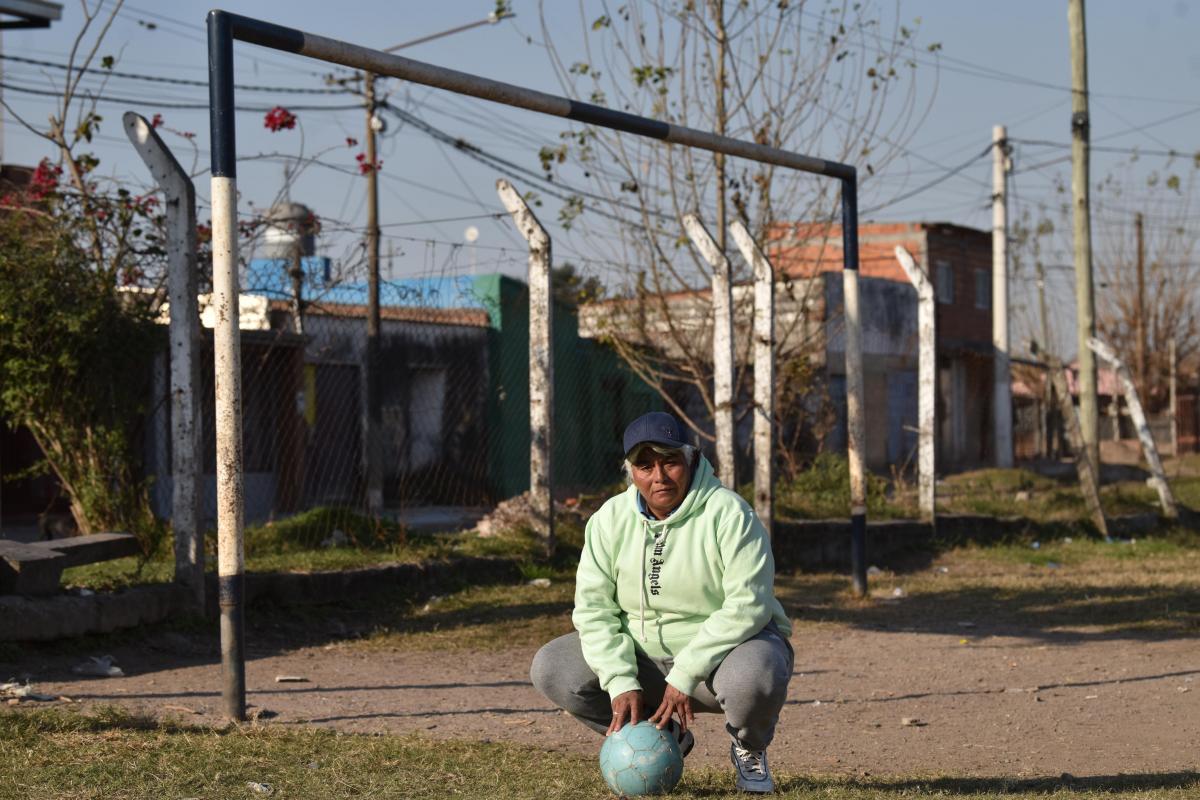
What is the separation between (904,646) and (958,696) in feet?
5.30

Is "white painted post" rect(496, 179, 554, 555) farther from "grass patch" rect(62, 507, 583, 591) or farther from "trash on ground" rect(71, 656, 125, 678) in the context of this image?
A: "trash on ground" rect(71, 656, 125, 678)

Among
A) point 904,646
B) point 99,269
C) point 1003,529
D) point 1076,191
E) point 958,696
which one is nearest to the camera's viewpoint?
point 958,696

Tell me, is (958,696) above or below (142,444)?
below

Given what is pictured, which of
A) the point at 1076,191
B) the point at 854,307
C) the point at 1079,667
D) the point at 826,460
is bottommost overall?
the point at 1079,667

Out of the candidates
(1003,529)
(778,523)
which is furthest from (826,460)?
(778,523)

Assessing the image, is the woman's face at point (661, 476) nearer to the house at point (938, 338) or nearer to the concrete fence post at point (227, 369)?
the concrete fence post at point (227, 369)

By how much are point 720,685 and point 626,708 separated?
0.31 m

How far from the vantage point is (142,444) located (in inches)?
389

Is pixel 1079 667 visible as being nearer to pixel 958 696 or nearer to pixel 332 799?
pixel 958 696

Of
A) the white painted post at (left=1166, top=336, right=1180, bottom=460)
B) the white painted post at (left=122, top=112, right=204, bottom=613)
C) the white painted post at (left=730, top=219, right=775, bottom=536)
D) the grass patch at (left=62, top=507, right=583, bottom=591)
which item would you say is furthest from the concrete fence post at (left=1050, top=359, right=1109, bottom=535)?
the white painted post at (left=1166, top=336, right=1180, bottom=460)

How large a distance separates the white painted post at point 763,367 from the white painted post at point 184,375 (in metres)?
4.58

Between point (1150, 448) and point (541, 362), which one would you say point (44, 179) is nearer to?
point (541, 362)

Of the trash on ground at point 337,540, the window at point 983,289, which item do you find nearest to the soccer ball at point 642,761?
the trash on ground at point 337,540

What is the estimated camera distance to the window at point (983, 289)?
38.0m
